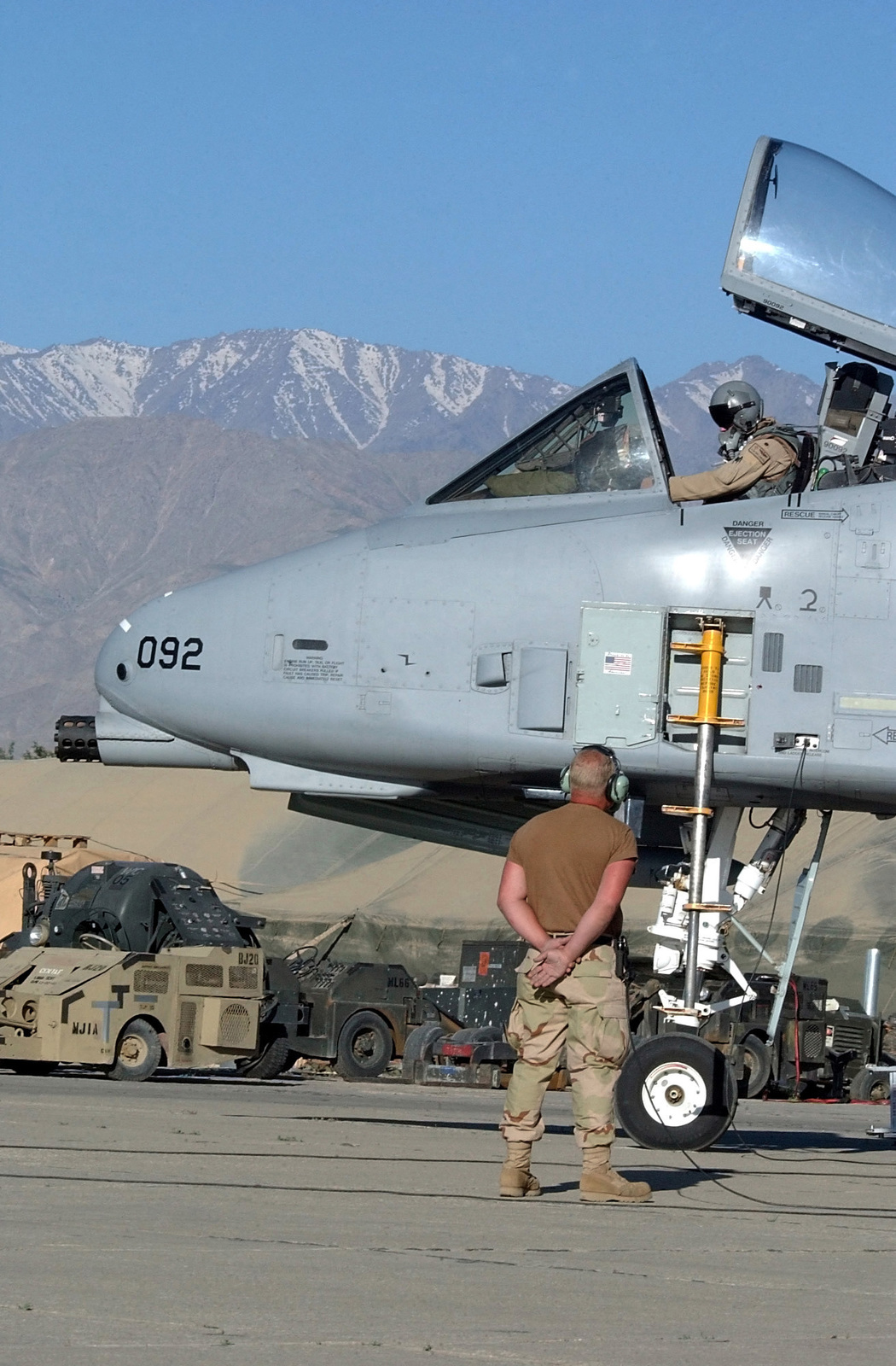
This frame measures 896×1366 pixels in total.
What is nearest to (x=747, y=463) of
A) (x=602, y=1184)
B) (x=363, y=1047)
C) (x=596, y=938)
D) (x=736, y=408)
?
(x=736, y=408)

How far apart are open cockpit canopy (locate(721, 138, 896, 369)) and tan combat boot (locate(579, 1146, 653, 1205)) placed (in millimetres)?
5354

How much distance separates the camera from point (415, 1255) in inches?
225

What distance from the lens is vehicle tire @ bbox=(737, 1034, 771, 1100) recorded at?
22.9 metres

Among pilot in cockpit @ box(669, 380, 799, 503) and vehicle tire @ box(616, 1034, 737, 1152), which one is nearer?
vehicle tire @ box(616, 1034, 737, 1152)

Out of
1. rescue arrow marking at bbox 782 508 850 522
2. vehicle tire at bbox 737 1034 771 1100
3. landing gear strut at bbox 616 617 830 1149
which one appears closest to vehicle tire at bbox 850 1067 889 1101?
vehicle tire at bbox 737 1034 771 1100

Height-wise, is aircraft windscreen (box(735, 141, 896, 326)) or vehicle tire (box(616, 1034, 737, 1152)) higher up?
aircraft windscreen (box(735, 141, 896, 326))

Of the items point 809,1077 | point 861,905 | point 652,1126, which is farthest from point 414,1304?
point 861,905

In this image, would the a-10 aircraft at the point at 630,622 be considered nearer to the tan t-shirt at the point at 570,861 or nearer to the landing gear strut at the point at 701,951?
the landing gear strut at the point at 701,951

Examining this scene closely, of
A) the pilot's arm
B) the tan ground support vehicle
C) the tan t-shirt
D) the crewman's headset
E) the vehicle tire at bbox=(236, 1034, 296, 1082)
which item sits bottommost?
the vehicle tire at bbox=(236, 1034, 296, 1082)

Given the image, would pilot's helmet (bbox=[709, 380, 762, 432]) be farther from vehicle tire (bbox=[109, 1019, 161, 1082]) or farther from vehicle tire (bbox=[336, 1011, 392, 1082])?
vehicle tire (bbox=[336, 1011, 392, 1082])

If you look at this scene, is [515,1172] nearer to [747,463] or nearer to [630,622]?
[630,622]

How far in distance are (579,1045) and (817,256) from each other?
5429 mm

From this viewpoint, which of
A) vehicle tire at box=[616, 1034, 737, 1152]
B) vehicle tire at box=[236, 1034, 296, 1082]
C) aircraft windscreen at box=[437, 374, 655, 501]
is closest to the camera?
vehicle tire at box=[616, 1034, 737, 1152]

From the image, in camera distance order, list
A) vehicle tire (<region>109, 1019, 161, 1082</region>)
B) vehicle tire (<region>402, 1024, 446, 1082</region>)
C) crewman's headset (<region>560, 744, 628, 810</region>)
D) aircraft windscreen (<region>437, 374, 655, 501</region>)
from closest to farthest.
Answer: crewman's headset (<region>560, 744, 628, 810</region>) < aircraft windscreen (<region>437, 374, 655, 501</region>) < vehicle tire (<region>109, 1019, 161, 1082</region>) < vehicle tire (<region>402, 1024, 446, 1082</region>)
